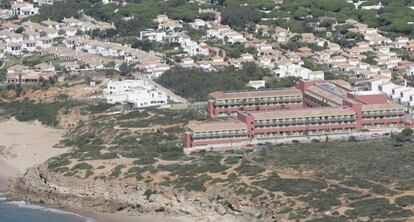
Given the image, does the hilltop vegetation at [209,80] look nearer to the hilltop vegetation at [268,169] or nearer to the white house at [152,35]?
the hilltop vegetation at [268,169]

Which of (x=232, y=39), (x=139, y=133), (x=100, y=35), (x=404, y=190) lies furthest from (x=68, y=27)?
(x=404, y=190)

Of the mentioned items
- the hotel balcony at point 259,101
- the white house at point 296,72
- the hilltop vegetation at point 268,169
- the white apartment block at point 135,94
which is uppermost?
the hotel balcony at point 259,101

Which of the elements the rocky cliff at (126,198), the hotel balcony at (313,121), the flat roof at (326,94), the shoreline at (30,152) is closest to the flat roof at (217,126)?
the hotel balcony at (313,121)

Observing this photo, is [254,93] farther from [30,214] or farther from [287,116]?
[30,214]

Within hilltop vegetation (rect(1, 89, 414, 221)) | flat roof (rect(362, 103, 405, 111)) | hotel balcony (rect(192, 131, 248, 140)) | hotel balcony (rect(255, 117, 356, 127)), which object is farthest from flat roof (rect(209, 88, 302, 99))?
Result: hotel balcony (rect(192, 131, 248, 140))

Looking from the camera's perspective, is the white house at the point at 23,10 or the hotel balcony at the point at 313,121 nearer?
the hotel balcony at the point at 313,121

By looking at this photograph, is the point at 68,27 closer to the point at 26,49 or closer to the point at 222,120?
the point at 26,49
